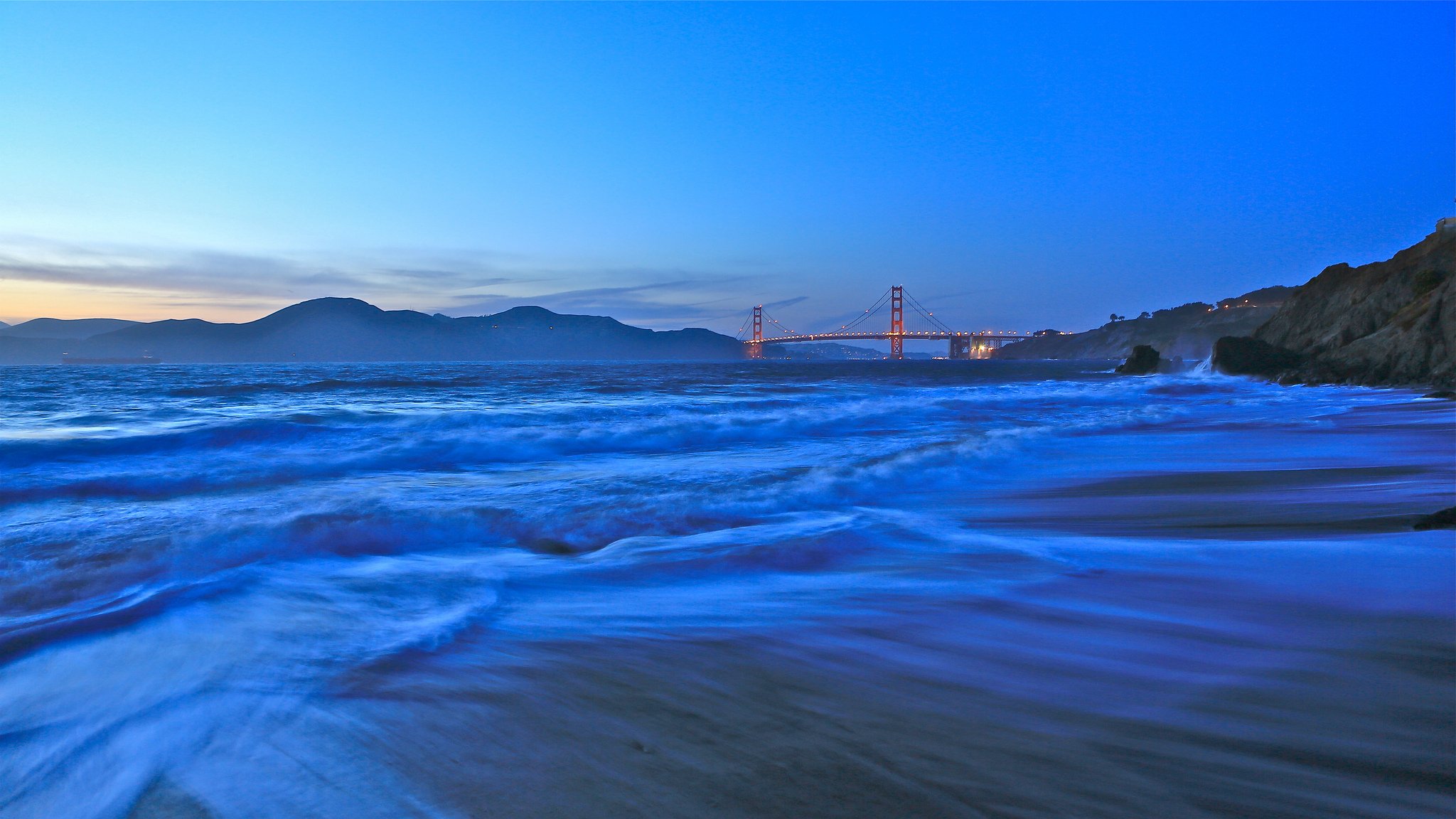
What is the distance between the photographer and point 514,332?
395 feet

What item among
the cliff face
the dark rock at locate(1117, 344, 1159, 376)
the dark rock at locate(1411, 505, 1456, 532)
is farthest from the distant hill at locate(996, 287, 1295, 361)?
the dark rock at locate(1411, 505, 1456, 532)

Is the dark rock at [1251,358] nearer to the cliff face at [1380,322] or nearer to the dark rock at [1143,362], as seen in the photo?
the cliff face at [1380,322]

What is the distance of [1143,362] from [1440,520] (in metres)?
38.2

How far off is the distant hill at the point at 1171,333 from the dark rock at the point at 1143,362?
27655 mm

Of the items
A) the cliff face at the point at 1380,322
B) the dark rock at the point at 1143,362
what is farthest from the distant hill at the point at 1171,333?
the cliff face at the point at 1380,322

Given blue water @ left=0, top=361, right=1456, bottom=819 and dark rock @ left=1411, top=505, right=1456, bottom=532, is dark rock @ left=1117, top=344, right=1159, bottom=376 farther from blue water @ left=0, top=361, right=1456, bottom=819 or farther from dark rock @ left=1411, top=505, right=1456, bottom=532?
dark rock @ left=1411, top=505, right=1456, bottom=532

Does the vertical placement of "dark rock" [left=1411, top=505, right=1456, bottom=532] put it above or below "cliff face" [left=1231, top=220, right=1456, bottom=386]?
below

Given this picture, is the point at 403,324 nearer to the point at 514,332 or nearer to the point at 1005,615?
the point at 514,332

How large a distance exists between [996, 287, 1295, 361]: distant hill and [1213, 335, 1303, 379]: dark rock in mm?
38408

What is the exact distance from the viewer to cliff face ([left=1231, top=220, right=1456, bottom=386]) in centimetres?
1577

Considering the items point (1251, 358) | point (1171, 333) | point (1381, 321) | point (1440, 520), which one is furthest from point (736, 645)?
point (1171, 333)

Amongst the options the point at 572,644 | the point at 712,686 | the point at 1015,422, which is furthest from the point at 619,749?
the point at 1015,422

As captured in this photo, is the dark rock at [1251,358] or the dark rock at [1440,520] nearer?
the dark rock at [1440,520]

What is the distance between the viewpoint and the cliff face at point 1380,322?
15773 mm
